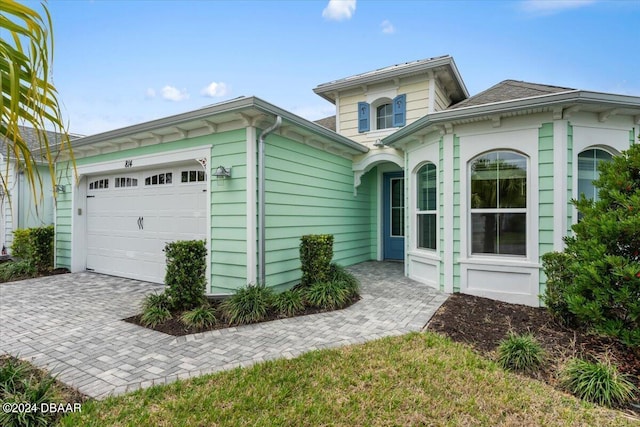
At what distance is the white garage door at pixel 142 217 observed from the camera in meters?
6.03

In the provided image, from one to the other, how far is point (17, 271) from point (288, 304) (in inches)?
291

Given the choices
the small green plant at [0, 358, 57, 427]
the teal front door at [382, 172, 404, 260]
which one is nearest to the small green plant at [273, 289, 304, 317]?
the small green plant at [0, 358, 57, 427]

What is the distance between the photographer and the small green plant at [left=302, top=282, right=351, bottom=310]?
492 cm

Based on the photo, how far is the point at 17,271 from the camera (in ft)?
25.0

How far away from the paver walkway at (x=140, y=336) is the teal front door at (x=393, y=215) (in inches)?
130

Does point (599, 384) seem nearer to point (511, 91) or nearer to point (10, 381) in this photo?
point (10, 381)

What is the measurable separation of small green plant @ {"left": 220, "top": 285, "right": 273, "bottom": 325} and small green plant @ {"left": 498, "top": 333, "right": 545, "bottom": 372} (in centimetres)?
292

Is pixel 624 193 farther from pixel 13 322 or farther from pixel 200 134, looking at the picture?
pixel 13 322

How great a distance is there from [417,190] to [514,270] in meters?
2.36

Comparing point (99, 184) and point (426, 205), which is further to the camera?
point (99, 184)

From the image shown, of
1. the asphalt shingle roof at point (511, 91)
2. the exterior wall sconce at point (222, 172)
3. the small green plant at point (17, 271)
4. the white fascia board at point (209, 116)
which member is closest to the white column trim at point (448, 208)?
the asphalt shingle roof at point (511, 91)

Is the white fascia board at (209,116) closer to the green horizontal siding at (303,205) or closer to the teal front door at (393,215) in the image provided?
the green horizontal siding at (303,205)

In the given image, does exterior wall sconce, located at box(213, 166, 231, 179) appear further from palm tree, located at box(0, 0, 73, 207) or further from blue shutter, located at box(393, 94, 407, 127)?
blue shutter, located at box(393, 94, 407, 127)

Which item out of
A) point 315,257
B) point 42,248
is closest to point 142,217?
point 42,248
